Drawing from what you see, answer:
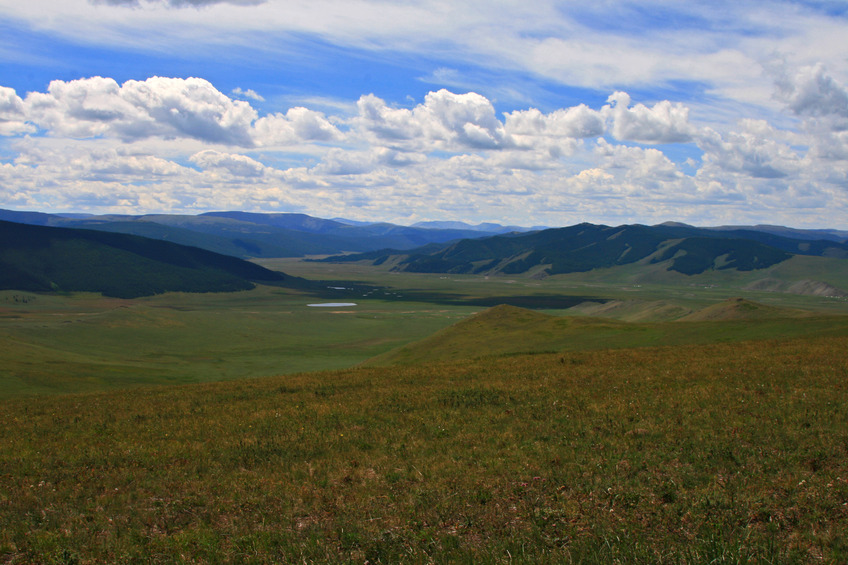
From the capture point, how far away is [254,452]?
722 inches

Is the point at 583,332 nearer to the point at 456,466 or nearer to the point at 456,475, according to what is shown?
the point at 456,466

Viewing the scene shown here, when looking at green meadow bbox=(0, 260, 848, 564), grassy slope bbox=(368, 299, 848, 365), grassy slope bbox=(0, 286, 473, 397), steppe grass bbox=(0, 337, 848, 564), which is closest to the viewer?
steppe grass bbox=(0, 337, 848, 564)

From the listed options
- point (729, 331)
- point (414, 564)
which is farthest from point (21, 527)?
point (729, 331)

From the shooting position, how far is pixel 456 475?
15055mm

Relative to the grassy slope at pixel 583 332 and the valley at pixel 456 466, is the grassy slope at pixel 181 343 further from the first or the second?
the valley at pixel 456 466

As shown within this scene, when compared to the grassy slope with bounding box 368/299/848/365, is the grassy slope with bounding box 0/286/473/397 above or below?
below

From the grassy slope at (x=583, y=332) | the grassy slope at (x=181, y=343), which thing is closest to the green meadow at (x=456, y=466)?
the grassy slope at (x=583, y=332)

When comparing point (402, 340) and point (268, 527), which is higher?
point (268, 527)

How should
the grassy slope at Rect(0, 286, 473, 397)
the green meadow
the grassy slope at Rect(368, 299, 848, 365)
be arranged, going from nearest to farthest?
1. the green meadow
2. the grassy slope at Rect(368, 299, 848, 365)
3. the grassy slope at Rect(0, 286, 473, 397)

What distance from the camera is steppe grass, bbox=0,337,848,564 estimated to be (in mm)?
11117

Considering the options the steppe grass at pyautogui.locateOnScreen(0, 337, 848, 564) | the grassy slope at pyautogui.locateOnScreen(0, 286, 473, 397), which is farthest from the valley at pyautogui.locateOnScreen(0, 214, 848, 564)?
the grassy slope at pyautogui.locateOnScreen(0, 286, 473, 397)

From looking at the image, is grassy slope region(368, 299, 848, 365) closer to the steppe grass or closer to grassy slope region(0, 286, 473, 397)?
grassy slope region(0, 286, 473, 397)

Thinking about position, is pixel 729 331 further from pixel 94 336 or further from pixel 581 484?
pixel 94 336

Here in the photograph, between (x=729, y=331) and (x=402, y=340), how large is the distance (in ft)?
251
